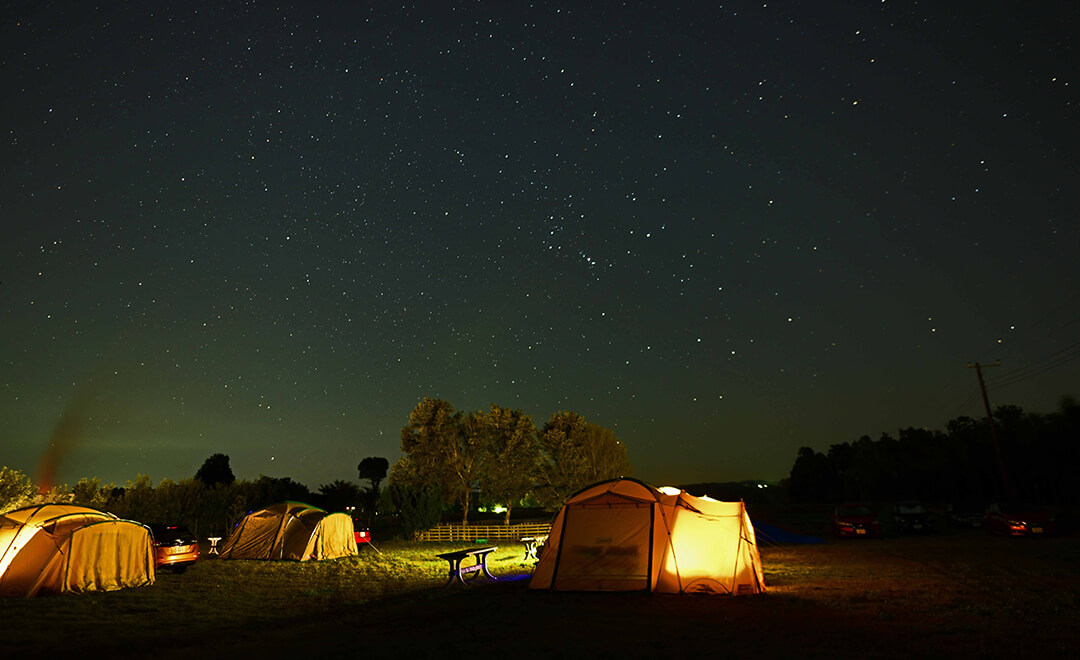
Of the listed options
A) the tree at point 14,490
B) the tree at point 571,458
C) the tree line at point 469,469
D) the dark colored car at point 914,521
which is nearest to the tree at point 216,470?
the tree line at point 469,469

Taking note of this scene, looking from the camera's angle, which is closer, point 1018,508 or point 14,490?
point 1018,508

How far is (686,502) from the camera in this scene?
1320cm

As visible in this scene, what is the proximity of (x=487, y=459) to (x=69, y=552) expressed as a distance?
32.2 meters

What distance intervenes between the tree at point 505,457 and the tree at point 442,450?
0.83 metres

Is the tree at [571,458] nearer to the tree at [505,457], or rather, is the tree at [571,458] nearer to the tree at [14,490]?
the tree at [505,457]

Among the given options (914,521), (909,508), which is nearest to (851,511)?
(914,521)

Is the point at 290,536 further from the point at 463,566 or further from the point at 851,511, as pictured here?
the point at 851,511

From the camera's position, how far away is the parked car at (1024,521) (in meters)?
24.6

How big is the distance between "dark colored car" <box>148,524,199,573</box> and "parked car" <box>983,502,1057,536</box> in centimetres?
2930

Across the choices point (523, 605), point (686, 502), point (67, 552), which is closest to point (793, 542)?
point (686, 502)

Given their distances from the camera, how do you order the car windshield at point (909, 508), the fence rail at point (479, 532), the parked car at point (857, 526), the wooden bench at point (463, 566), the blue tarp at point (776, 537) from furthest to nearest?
the fence rail at point (479, 532), the car windshield at point (909, 508), the parked car at point (857, 526), the blue tarp at point (776, 537), the wooden bench at point (463, 566)

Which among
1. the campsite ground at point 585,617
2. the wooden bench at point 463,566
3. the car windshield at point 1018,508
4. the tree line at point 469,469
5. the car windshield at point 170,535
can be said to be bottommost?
the campsite ground at point 585,617

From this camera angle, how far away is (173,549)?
19.1 metres

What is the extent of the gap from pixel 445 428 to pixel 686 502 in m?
33.4
